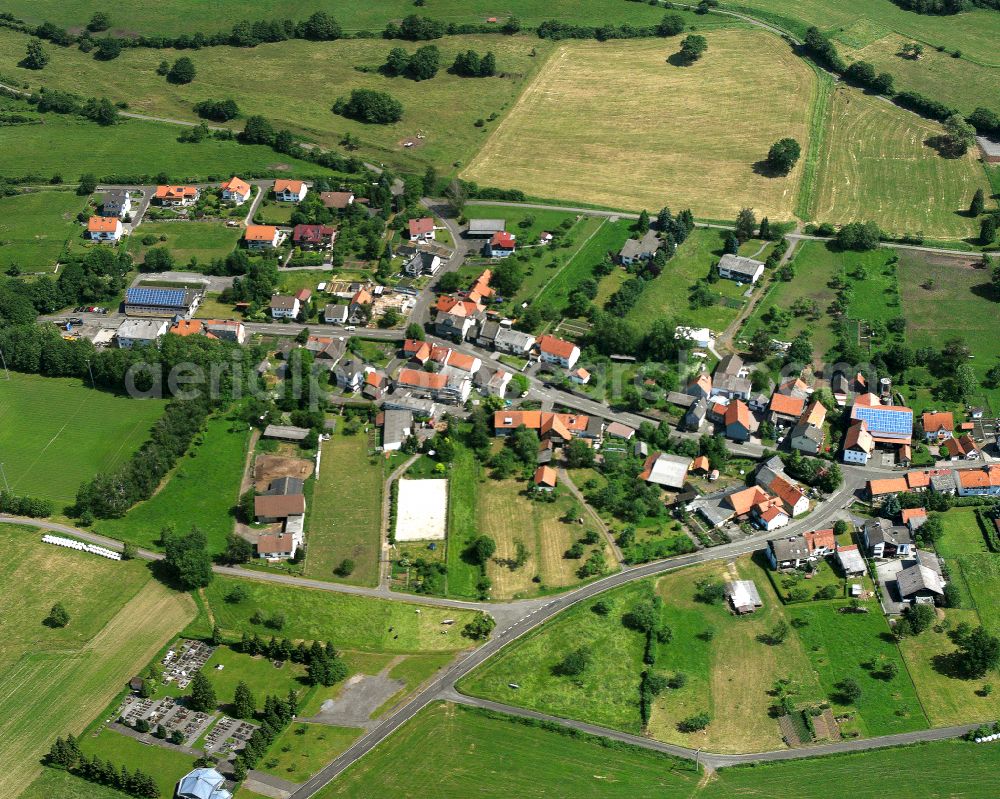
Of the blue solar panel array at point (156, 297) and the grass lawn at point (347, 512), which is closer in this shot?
the grass lawn at point (347, 512)

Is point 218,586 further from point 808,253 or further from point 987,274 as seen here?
point 987,274

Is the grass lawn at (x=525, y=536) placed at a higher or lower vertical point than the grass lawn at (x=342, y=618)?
higher

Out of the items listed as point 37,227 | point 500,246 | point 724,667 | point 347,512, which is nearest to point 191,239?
point 37,227

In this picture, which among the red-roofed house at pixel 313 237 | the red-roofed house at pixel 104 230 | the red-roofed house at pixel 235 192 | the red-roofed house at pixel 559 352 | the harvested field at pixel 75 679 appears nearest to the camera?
the harvested field at pixel 75 679

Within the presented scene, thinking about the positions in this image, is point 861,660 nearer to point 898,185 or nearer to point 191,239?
point 898,185

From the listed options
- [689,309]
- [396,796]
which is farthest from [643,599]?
[689,309]

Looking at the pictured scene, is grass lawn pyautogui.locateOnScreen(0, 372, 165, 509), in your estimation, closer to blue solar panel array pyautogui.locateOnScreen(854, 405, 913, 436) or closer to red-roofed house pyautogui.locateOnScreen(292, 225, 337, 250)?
red-roofed house pyautogui.locateOnScreen(292, 225, 337, 250)

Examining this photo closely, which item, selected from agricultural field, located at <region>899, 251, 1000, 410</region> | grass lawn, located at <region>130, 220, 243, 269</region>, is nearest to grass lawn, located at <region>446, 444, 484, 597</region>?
grass lawn, located at <region>130, 220, 243, 269</region>

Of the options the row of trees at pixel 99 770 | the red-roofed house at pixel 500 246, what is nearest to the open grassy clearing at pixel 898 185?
the red-roofed house at pixel 500 246

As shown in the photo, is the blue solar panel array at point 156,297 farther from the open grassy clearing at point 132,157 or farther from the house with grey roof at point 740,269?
the house with grey roof at point 740,269
